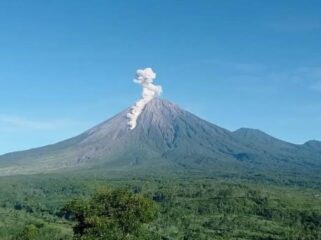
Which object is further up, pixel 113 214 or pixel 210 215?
pixel 113 214

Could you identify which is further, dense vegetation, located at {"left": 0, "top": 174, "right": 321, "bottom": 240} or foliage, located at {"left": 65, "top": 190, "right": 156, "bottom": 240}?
dense vegetation, located at {"left": 0, "top": 174, "right": 321, "bottom": 240}

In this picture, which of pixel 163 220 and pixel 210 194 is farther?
pixel 210 194

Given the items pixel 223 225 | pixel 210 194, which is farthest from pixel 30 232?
pixel 210 194

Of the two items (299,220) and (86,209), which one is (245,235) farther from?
(86,209)

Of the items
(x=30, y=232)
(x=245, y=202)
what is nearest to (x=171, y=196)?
(x=245, y=202)

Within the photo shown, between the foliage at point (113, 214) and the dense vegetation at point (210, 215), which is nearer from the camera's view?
the foliage at point (113, 214)

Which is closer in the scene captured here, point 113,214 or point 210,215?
point 113,214

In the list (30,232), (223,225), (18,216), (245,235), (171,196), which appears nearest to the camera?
(30,232)

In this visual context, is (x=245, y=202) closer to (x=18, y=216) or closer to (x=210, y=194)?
(x=210, y=194)

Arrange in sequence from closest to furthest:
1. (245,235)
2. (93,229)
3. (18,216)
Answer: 1. (93,229)
2. (245,235)
3. (18,216)
